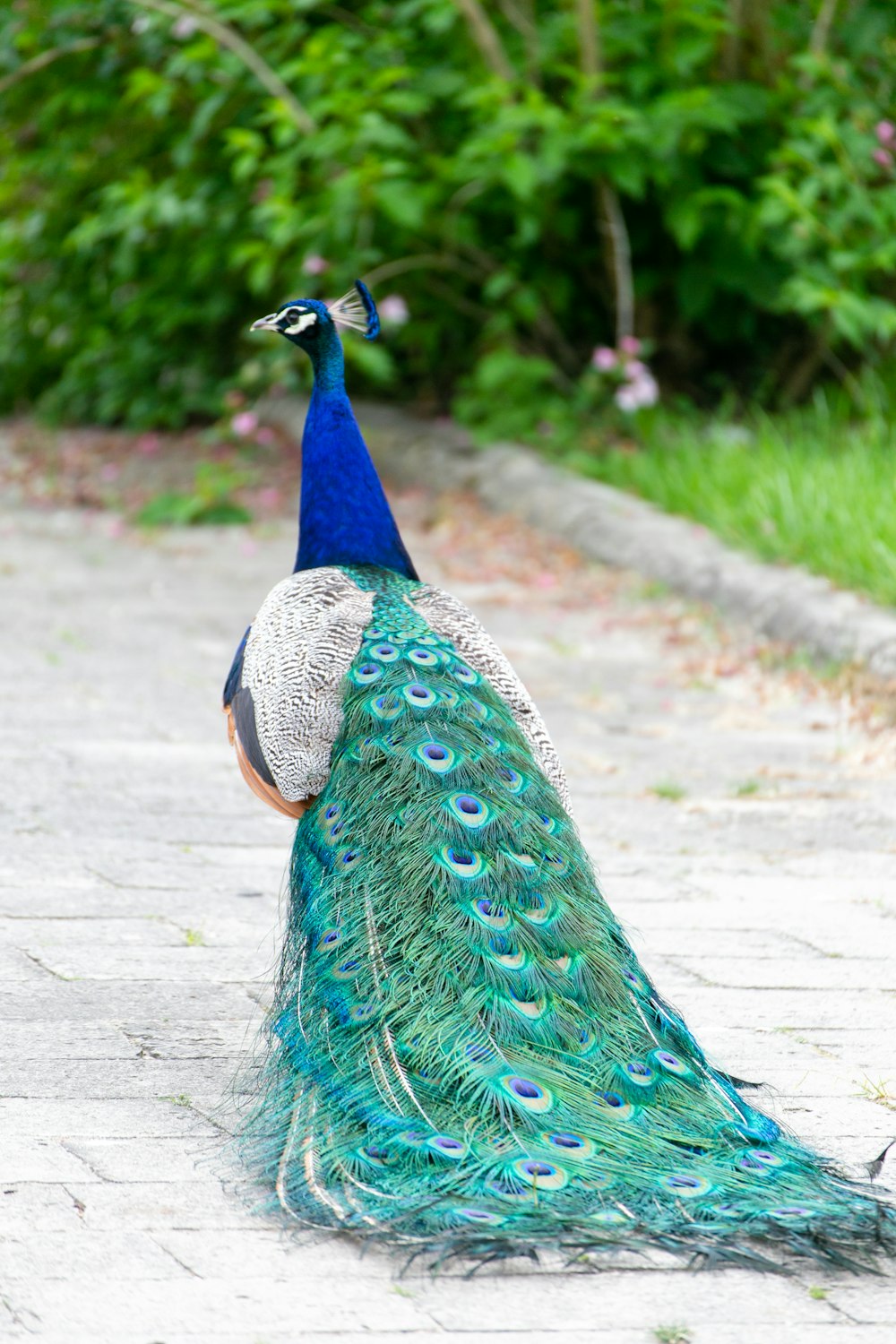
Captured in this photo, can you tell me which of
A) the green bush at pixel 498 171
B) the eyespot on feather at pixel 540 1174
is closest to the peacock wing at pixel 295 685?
the eyespot on feather at pixel 540 1174

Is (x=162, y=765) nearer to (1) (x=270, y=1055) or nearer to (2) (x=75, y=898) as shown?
(2) (x=75, y=898)

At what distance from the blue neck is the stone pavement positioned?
30.4 inches

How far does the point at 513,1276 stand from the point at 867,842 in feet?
8.43

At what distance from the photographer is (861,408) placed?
364 inches

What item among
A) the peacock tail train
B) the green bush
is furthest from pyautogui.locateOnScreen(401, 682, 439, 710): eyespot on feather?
the green bush

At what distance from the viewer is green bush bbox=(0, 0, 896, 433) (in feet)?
27.7

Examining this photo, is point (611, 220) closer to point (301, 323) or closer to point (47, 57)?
point (47, 57)

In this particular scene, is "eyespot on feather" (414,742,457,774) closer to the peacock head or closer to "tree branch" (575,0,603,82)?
the peacock head

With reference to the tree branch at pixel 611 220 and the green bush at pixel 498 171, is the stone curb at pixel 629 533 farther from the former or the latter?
the tree branch at pixel 611 220

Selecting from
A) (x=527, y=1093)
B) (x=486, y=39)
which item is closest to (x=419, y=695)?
(x=527, y=1093)

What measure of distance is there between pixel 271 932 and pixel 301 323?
50.8 inches

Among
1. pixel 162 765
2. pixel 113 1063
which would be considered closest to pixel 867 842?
pixel 162 765

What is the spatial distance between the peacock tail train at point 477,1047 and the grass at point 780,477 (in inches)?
148

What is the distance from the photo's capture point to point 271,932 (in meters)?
3.68
